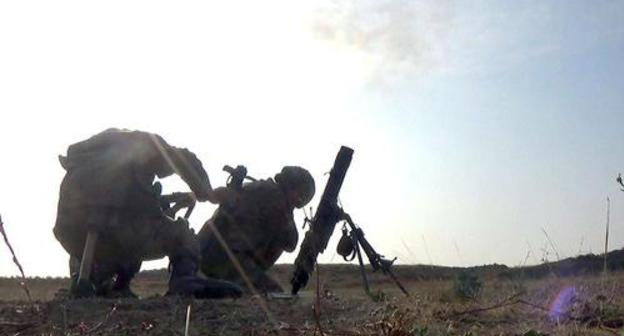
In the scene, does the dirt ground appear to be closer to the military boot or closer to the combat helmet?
the military boot

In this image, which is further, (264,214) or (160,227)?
(264,214)

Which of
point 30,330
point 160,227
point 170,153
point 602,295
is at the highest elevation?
point 170,153

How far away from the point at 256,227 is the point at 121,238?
6.65 ft

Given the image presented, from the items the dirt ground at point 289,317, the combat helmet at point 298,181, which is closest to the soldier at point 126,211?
the dirt ground at point 289,317

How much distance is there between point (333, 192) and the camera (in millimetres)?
8805

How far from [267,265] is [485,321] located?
4079 mm

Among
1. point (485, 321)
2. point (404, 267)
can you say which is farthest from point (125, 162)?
point (404, 267)

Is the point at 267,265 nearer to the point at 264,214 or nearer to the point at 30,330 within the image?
the point at 264,214

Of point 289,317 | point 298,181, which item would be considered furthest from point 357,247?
point 289,317

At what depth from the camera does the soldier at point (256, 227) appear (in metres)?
8.62

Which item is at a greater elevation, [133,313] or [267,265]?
[267,265]

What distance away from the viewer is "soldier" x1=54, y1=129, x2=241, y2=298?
22.2ft

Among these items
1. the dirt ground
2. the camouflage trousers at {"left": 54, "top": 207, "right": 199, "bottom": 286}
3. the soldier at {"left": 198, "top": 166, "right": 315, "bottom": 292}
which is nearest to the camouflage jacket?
the soldier at {"left": 198, "top": 166, "right": 315, "bottom": 292}

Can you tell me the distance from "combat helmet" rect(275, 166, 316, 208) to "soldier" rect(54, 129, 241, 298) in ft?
5.42
